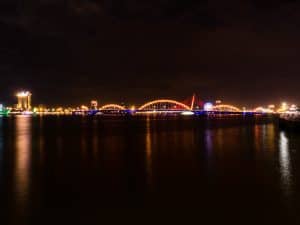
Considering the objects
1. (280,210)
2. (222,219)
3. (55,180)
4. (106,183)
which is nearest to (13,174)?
(55,180)

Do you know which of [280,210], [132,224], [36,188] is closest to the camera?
[132,224]

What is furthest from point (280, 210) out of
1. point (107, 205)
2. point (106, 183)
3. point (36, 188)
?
point (36, 188)

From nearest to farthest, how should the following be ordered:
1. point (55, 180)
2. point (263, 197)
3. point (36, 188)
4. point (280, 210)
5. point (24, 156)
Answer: point (280, 210) → point (263, 197) → point (36, 188) → point (55, 180) → point (24, 156)

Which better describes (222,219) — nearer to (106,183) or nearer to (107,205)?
(107,205)

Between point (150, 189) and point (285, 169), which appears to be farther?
point (285, 169)

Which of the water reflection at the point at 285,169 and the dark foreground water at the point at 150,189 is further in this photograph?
the water reflection at the point at 285,169

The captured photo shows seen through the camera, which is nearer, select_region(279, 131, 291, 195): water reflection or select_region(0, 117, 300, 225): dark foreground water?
select_region(0, 117, 300, 225): dark foreground water

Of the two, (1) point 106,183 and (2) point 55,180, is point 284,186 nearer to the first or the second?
(1) point 106,183

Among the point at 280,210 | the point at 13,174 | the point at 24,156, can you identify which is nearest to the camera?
the point at 280,210

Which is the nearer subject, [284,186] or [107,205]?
[107,205]

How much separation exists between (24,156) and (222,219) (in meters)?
11.3

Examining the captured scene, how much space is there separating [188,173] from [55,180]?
13.7ft

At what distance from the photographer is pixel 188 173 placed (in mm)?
11172

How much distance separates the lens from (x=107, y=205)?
7527 millimetres
